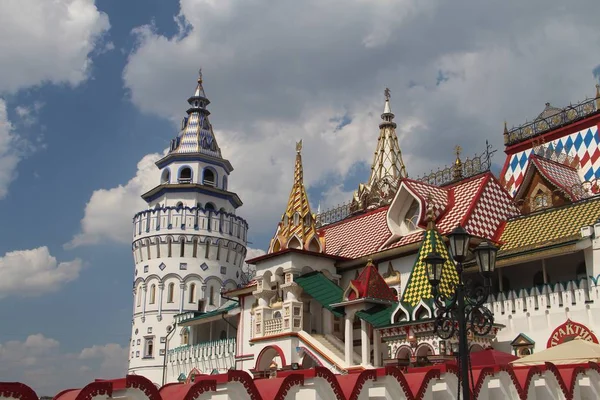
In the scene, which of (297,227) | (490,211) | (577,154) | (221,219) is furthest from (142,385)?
(221,219)

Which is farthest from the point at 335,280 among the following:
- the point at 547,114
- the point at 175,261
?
the point at 175,261

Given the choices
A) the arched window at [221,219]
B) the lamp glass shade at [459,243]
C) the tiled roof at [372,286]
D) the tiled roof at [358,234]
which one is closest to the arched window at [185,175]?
the arched window at [221,219]

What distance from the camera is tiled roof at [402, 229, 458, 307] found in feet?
63.7

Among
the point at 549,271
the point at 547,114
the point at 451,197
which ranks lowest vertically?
the point at 549,271

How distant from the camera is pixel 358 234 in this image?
29.1m

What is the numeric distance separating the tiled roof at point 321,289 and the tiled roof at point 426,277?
12.0 ft

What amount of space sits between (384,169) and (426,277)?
905 inches

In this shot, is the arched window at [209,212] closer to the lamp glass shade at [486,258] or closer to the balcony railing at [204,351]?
the balcony railing at [204,351]

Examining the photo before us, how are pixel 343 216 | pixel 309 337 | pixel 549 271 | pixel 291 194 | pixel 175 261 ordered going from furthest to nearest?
pixel 175 261 < pixel 343 216 < pixel 291 194 < pixel 309 337 < pixel 549 271

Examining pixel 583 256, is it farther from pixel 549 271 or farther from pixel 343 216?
pixel 343 216

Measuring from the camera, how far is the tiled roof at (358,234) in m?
27.4

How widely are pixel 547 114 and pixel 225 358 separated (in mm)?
19311

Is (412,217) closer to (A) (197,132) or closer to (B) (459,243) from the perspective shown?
(B) (459,243)

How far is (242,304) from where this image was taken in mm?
30953
